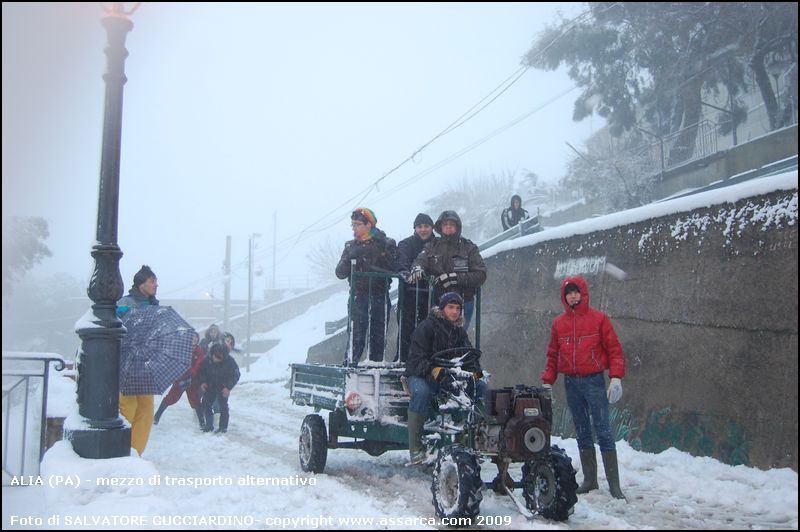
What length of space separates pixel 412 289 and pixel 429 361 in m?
1.68

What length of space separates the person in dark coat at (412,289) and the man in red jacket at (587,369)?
1.67 metres

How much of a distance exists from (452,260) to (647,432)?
3.02 metres

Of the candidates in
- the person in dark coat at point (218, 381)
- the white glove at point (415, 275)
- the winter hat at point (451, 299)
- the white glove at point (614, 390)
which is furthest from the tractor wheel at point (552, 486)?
the person in dark coat at point (218, 381)

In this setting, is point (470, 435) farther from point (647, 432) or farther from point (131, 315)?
point (131, 315)

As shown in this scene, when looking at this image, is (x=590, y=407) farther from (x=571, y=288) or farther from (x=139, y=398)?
(x=139, y=398)

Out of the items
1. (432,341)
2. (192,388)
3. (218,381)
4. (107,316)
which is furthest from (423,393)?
(192,388)

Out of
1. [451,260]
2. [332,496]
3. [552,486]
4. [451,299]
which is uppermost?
[451,260]

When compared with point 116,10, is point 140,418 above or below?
below

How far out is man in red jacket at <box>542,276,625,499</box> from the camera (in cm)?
596

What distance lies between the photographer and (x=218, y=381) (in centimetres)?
1098

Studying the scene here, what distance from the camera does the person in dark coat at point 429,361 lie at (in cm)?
571

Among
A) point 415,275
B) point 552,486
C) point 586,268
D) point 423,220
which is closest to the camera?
point 552,486

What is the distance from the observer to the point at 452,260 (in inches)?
277

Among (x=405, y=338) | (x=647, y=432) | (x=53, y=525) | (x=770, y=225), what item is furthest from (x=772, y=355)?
(x=53, y=525)
